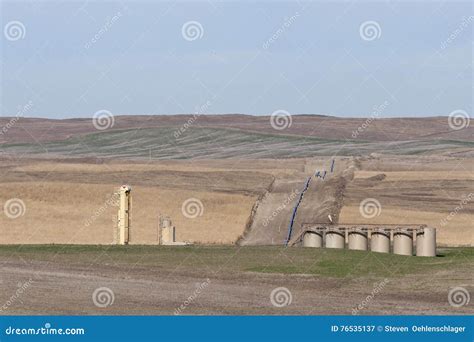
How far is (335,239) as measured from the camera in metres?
47.2

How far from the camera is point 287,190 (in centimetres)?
6700

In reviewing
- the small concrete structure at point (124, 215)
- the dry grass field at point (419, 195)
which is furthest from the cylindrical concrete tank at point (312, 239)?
the dry grass field at point (419, 195)

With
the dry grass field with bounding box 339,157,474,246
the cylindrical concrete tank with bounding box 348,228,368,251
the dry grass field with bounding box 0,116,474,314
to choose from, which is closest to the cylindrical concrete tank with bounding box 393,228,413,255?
the cylindrical concrete tank with bounding box 348,228,368,251

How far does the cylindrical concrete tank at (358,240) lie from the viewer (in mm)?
46906

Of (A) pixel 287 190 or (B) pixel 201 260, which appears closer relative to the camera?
(B) pixel 201 260

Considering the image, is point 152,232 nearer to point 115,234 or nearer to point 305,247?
point 115,234

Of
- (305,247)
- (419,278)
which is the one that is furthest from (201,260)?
(419,278)

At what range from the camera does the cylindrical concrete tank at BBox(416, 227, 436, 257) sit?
4488cm

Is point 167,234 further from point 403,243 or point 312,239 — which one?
point 403,243

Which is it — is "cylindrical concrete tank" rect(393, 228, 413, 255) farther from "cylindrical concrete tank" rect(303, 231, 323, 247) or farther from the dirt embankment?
the dirt embankment

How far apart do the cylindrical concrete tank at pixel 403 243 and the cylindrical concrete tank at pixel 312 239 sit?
3.09m

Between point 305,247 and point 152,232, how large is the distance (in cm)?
1398

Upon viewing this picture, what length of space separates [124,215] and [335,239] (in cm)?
911

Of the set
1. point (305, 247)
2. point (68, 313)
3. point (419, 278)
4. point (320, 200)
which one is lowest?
→ point (68, 313)
